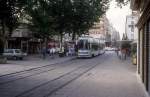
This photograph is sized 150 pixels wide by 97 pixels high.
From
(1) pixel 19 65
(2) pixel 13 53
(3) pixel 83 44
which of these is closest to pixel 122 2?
(1) pixel 19 65

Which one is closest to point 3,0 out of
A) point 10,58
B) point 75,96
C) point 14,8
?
point 14,8

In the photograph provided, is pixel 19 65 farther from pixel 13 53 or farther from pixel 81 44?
pixel 81 44

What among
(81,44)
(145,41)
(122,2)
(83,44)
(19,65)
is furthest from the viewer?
(81,44)

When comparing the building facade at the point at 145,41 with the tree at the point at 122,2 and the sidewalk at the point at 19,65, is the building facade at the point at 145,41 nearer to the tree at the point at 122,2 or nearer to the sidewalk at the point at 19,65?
the tree at the point at 122,2

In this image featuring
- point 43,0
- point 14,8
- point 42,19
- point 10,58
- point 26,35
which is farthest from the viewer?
point 26,35

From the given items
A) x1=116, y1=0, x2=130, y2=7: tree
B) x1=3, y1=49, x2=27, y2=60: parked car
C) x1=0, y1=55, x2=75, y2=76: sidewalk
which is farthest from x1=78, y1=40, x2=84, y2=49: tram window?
x1=116, y1=0, x2=130, y2=7: tree

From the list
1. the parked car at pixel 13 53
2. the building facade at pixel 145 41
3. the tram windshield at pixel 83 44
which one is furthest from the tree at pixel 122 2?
the tram windshield at pixel 83 44

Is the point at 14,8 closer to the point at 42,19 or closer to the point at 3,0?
the point at 3,0

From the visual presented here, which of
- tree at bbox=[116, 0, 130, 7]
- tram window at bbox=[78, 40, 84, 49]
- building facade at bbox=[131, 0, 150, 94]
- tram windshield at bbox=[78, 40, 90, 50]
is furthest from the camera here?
tram window at bbox=[78, 40, 84, 49]

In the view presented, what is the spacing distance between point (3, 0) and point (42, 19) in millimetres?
42024

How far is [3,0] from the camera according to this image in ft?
60.0

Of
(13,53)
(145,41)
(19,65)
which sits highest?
(145,41)

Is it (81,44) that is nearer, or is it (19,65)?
(19,65)

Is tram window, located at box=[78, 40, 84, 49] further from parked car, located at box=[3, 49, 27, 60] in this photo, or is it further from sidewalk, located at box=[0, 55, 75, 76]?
parked car, located at box=[3, 49, 27, 60]
